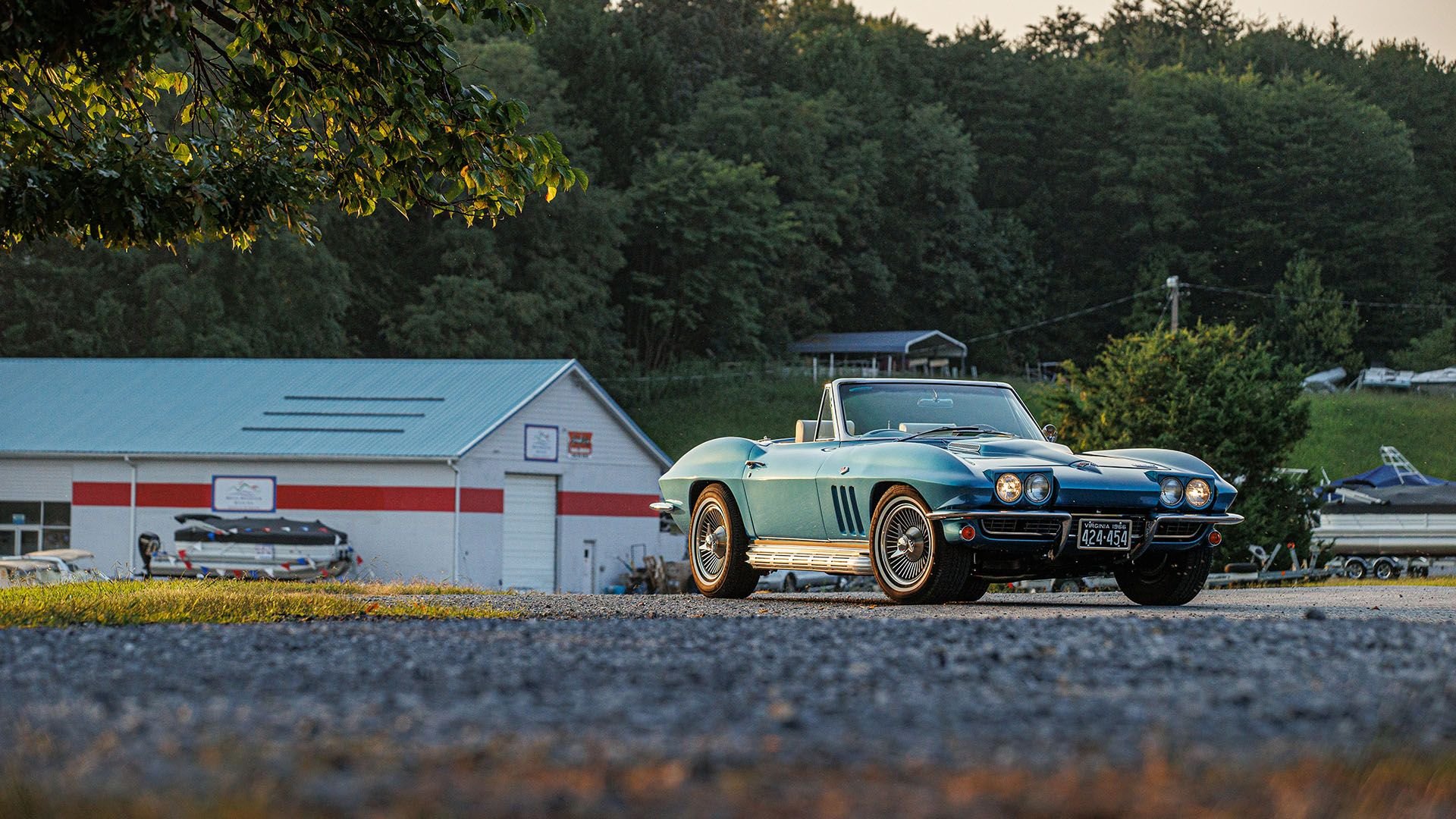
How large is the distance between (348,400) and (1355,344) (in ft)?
224

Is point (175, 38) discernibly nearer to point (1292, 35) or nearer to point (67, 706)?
point (67, 706)

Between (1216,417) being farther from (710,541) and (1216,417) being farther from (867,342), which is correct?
(867,342)

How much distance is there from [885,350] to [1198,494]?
76.4 m

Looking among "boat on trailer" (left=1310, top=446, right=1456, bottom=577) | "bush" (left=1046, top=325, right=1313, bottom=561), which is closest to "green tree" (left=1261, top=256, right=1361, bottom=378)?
"boat on trailer" (left=1310, top=446, right=1456, bottom=577)

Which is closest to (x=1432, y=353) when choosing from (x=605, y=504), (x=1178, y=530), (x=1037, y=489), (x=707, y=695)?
(x=605, y=504)

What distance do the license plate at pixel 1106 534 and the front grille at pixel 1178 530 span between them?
0.92ft

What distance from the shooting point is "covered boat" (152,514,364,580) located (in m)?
38.2

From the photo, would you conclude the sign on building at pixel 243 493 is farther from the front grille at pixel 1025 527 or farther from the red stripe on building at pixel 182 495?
the front grille at pixel 1025 527

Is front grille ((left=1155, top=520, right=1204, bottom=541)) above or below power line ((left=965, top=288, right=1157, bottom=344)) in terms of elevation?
below

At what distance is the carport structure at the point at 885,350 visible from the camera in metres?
87.6

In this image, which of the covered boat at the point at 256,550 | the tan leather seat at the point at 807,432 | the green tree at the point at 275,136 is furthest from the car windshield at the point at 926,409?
the covered boat at the point at 256,550

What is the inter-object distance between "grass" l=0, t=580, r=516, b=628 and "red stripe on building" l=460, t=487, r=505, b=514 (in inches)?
1121

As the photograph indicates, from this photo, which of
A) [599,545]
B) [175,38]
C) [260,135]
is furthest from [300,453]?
[175,38]

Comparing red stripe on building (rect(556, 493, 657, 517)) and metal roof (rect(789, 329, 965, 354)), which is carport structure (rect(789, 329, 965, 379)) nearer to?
metal roof (rect(789, 329, 965, 354))
